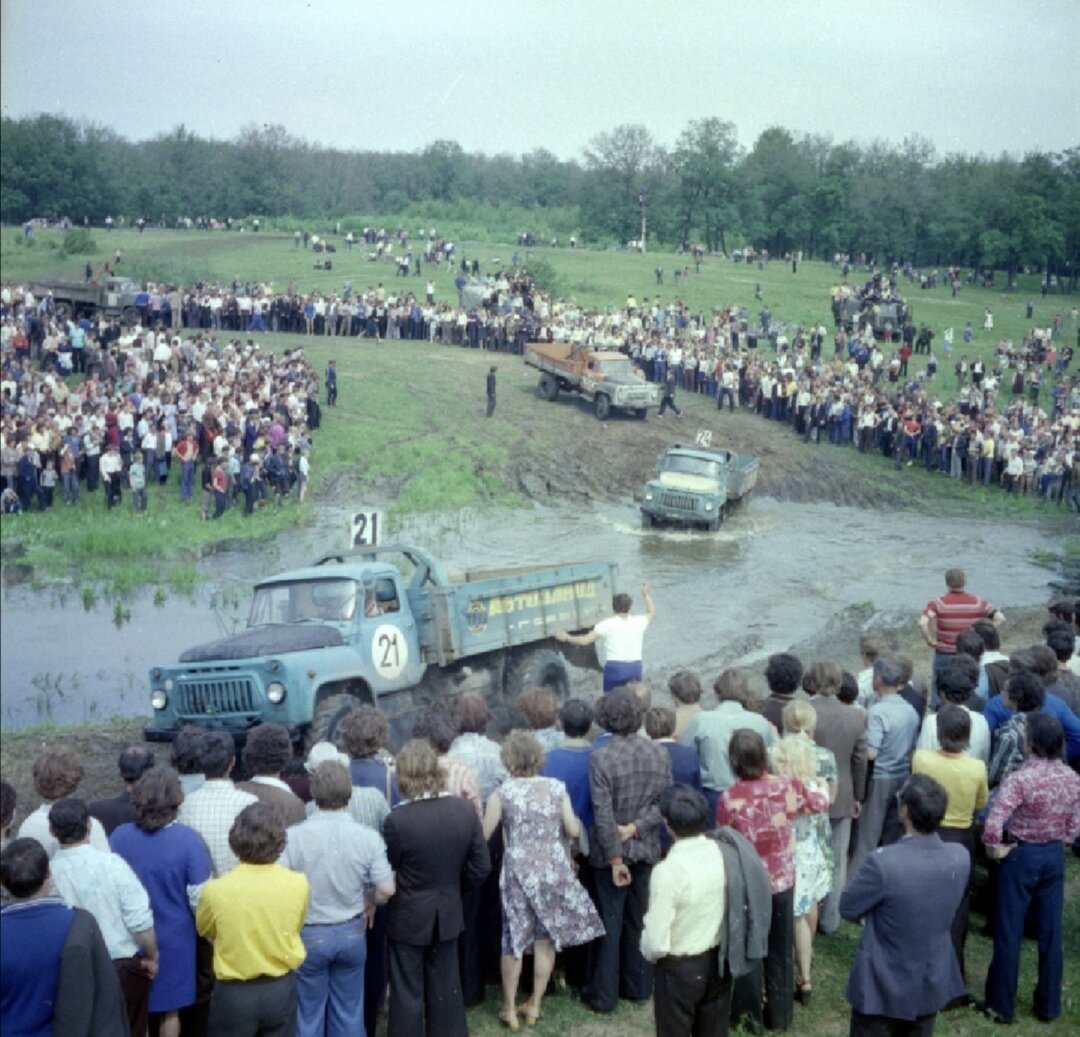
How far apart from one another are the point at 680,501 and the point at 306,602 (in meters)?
9.33

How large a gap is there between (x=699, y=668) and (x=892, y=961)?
10.6 meters

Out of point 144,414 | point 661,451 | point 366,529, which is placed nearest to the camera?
point 144,414

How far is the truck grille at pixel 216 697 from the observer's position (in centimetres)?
1109

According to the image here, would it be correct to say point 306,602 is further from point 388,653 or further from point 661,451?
point 661,451

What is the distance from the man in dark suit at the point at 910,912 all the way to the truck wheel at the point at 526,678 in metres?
7.45

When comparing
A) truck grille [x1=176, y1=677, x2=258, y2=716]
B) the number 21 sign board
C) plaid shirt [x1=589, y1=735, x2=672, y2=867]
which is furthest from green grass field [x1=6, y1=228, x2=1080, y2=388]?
plaid shirt [x1=589, y1=735, x2=672, y2=867]

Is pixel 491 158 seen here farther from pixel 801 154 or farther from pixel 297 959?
pixel 297 959

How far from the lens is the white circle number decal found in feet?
40.5

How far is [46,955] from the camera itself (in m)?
4.90

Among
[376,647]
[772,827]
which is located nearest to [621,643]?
[376,647]

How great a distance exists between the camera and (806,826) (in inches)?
282

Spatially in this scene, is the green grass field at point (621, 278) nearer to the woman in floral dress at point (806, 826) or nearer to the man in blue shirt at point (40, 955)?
the woman in floral dress at point (806, 826)

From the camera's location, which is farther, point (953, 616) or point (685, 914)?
point (953, 616)

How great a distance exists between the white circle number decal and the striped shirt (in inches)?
182
